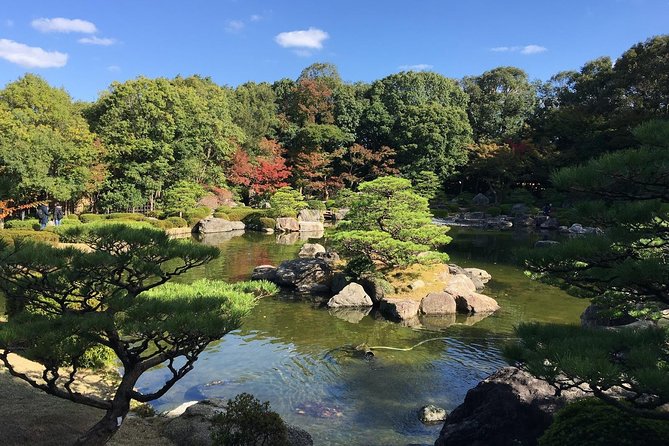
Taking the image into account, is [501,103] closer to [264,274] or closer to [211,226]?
[211,226]

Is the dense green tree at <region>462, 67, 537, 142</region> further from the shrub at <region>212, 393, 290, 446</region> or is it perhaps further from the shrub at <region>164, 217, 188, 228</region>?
the shrub at <region>212, 393, 290, 446</region>

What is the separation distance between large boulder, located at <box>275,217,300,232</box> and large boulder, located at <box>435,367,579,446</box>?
1012 inches

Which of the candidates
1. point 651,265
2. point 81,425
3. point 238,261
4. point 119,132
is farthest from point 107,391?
point 119,132

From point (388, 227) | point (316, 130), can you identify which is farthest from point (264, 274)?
point (316, 130)

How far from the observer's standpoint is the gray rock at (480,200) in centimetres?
4250

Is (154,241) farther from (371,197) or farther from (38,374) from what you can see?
(371,197)

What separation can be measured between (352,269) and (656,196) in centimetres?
1077

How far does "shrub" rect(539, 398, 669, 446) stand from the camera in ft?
12.6

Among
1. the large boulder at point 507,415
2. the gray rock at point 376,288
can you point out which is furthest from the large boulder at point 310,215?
the large boulder at point 507,415

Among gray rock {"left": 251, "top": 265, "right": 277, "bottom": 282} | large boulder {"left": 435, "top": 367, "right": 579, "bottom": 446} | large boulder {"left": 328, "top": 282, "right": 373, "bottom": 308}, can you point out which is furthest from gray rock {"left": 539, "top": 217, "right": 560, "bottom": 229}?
large boulder {"left": 435, "top": 367, "right": 579, "bottom": 446}

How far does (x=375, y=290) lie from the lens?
13.0 meters

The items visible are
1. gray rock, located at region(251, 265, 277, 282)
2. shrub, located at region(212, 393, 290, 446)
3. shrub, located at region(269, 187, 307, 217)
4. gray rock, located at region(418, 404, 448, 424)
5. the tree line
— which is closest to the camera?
shrub, located at region(212, 393, 290, 446)

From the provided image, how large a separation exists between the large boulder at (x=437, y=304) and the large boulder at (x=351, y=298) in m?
1.50

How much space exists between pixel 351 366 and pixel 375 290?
4.36 metres
